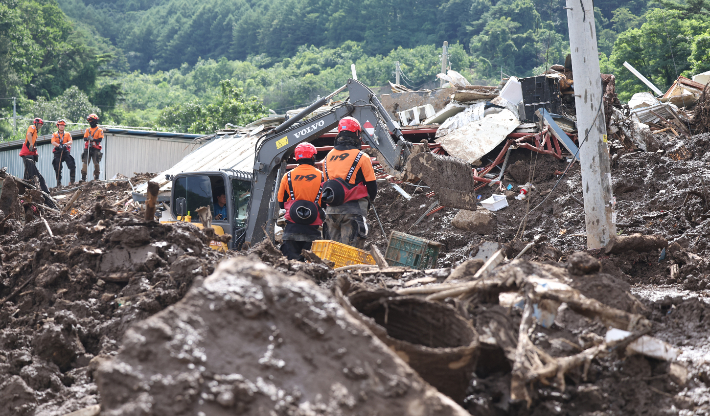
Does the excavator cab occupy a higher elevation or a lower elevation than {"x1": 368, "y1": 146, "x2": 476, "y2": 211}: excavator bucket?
lower

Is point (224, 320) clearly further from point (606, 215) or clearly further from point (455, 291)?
point (606, 215)

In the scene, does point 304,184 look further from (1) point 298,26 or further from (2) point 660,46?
(1) point 298,26

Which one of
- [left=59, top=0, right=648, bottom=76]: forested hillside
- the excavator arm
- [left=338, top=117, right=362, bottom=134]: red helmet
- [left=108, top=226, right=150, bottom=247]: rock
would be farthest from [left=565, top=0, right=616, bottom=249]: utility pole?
[left=59, top=0, right=648, bottom=76]: forested hillside

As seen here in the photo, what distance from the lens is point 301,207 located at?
7879mm

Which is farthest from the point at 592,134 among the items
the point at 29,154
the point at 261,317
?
the point at 29,154

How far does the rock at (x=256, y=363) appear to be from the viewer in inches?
109

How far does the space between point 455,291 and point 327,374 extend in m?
1.51

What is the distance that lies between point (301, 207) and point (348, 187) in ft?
2.04

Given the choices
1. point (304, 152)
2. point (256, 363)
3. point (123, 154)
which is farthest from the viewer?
point (123, 154)

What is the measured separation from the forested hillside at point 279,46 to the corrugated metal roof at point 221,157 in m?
15.8

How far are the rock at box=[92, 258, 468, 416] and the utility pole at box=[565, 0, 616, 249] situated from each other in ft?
17.9

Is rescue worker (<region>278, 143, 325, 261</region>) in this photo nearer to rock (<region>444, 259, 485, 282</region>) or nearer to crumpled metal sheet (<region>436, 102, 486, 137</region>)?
rock (<region>444, 259, 485, 282</region>)

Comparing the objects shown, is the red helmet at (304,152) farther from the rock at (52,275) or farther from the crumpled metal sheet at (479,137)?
the crumpled metal sheet at (479,137)

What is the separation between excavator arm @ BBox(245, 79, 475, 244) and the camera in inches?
352
